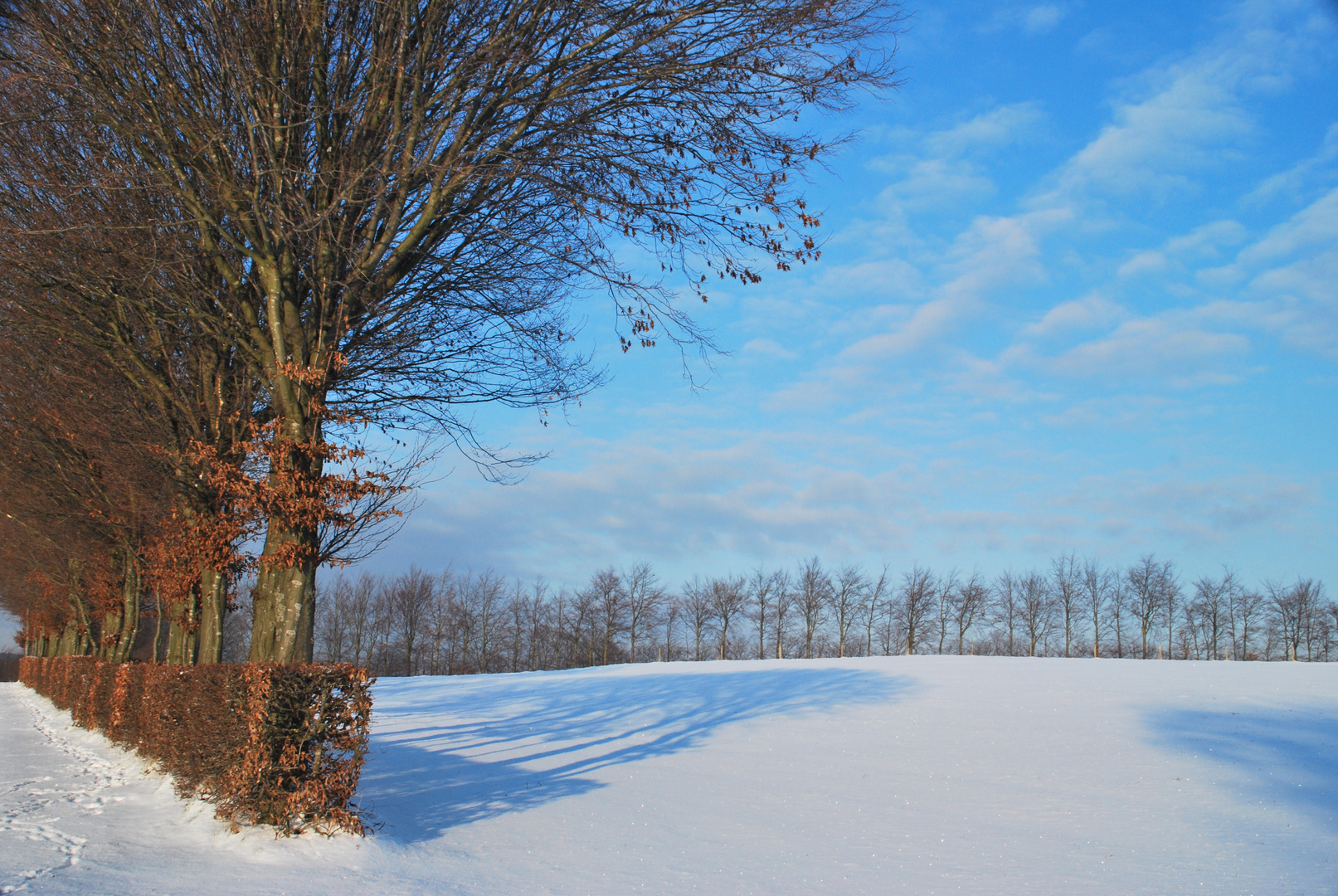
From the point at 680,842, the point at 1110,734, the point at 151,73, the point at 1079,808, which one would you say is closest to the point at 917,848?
the point at 680,842

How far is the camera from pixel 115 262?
10797mm

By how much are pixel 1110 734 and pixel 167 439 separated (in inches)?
690

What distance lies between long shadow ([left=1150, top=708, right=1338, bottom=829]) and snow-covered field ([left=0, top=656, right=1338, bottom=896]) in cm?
7

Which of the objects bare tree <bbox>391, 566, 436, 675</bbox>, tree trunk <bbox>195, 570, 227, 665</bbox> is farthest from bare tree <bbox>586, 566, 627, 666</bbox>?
tree trunk <bbox>195, 570, 227, 665</bbox>

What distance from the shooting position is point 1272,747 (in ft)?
46.4

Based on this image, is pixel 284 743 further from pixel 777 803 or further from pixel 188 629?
pixel 188 629

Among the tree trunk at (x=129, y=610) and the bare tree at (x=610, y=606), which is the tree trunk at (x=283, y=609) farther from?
the bare tree at (x=610, y=606)

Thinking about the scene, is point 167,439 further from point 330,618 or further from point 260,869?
point 330,618

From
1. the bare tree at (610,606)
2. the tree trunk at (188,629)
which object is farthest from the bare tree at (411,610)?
the tree trunk at (188,629)

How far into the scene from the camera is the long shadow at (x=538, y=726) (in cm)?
935

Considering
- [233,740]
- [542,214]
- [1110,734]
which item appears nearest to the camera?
[233,740]

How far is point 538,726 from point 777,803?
29.4 feet

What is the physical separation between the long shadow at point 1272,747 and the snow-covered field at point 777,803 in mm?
70

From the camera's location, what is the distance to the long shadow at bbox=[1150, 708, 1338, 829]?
11.1m
